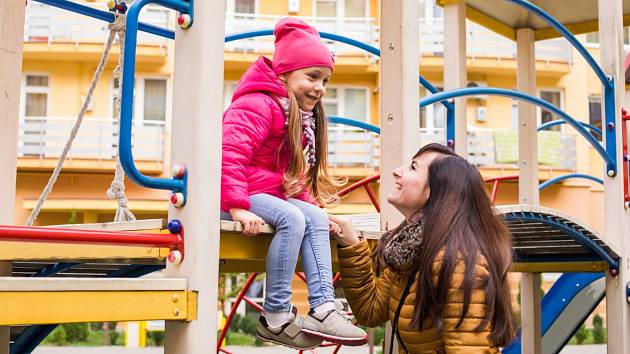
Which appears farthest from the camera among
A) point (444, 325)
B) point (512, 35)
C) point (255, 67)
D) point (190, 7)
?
point (512, 35)

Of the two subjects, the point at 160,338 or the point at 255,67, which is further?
the point at 160,338

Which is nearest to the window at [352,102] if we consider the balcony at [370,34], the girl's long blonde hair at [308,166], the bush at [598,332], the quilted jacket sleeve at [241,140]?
the balcony at [370,34]

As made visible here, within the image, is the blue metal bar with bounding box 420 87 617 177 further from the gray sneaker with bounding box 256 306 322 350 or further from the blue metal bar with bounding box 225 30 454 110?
the gray sneaker with bounding box 256 306 322 350

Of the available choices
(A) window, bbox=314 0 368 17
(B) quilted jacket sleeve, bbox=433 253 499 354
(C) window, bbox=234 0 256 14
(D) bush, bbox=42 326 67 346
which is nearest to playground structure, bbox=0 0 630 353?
(B) quilted jacket sleeve, bbox=433 253 499 354

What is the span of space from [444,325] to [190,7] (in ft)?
3.36

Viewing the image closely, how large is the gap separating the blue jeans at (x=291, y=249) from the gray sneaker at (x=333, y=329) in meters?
0.04

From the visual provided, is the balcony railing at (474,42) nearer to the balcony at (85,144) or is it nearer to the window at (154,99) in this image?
the window at (154,99)

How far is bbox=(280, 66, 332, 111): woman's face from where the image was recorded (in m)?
2.40

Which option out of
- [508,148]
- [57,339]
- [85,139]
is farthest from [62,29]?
[508,148]

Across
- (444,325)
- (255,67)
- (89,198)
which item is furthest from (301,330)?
(89,198)

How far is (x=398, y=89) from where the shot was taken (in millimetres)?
2484

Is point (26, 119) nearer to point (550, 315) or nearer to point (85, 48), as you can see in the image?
point (85, 48)

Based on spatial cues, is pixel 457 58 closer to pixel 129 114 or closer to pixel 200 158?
pixel 200 158

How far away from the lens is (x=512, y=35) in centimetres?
591
